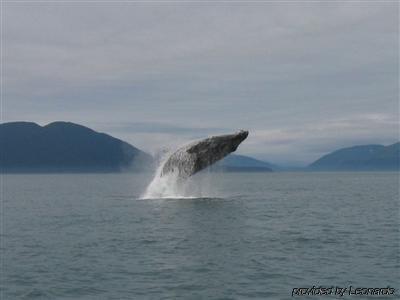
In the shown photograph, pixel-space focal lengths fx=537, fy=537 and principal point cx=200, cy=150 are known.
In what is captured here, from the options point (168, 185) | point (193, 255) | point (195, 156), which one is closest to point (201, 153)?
point (195, 156)

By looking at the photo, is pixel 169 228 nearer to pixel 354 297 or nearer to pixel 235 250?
pixel 235 250

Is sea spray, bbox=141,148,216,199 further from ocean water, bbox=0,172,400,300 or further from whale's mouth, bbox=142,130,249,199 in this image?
ocean water, bbox=0,172,400,300

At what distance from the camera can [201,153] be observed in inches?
1542

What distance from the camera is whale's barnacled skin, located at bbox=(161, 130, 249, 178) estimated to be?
125 ft

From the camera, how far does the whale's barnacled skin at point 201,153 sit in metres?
38.2

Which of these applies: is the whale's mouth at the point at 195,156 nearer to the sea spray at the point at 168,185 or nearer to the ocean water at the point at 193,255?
the sea spray at the point at 168,185

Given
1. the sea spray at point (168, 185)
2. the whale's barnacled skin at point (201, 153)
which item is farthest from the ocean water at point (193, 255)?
the sea spray at point (168, 185)

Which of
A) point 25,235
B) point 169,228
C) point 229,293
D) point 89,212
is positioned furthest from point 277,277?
point 89,212

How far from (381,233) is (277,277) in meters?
13.2

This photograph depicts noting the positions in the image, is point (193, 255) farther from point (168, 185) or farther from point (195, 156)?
point (168, 185)

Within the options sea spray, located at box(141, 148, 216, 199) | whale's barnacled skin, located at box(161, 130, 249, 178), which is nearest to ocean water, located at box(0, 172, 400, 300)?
whale's barnacled skin, located at box(161, 130, 249, 178)

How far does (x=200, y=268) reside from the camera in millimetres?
20141

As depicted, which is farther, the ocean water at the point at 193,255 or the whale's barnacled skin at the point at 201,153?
the whale's barnacled skin at the point at 201,153

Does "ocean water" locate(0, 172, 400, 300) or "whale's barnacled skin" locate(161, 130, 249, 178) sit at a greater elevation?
"whale's barnacled skin" locate(161, 130, 249, 178)
